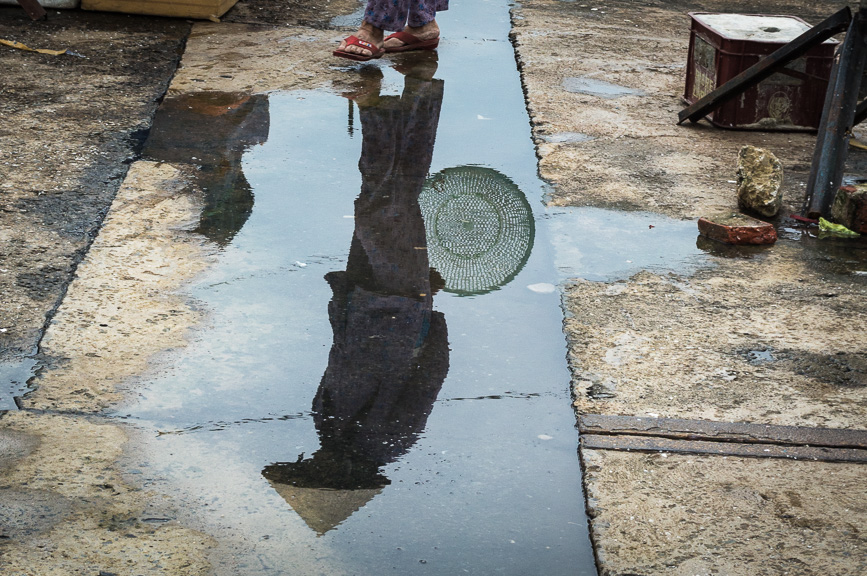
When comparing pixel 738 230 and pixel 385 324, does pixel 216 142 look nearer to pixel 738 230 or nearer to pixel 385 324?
pixel 385 324

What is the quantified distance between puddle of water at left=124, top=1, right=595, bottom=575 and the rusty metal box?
1182 millimetres

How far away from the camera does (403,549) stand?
198cm

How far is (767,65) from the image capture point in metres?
4.25

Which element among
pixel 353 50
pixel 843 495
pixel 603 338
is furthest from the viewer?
pixel 353 50

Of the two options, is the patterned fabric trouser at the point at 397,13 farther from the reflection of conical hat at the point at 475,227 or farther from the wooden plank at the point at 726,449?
the wooden plank at the point at 726,449

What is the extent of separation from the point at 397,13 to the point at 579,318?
321 centimetres

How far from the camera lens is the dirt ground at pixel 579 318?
202 cm

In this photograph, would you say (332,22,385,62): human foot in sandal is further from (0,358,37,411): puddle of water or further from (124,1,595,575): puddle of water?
(0,358,37,411): puddle of water

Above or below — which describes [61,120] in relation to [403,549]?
above

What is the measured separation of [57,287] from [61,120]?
1.74 m

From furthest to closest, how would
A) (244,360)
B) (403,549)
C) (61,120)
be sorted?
(61,120) → (244,360) → (403,549)

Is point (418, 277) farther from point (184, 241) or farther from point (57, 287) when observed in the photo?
point (57, 287)

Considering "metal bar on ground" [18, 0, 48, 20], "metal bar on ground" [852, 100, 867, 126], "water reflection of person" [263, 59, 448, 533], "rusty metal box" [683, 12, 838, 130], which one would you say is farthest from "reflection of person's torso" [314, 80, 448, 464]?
"metal bar on ground" [18, 0, 48, 20]

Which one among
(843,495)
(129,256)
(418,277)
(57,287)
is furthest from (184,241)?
(843,495)
